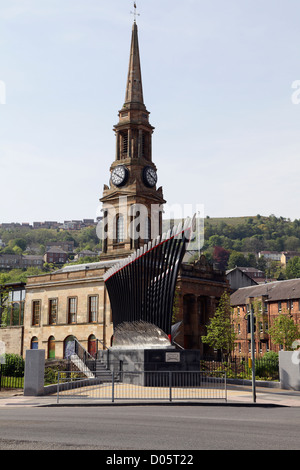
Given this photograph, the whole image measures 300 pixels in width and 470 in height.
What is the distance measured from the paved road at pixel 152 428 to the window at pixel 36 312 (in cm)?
4095

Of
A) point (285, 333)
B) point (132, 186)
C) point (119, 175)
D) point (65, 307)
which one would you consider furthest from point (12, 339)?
point (285, 333)

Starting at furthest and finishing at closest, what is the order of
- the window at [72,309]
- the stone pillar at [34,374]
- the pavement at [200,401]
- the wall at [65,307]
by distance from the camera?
the window at [72,309] < the wall at [65,307] < the stone pillar at [34,374] < the pavement at [200,401]

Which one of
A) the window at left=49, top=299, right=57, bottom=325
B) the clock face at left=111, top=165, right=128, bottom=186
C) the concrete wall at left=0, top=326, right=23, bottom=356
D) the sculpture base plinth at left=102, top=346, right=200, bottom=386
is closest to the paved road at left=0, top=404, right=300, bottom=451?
the sculpture base plinth at left=102, top=346, right=200, bottom=386

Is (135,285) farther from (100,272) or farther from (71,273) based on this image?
(71,273)

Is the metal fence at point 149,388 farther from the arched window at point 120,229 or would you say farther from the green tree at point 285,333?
the arched window at point 120,229

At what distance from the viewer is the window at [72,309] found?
5475 cm

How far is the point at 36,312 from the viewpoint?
58.8 metres

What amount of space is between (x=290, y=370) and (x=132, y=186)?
1464 inches

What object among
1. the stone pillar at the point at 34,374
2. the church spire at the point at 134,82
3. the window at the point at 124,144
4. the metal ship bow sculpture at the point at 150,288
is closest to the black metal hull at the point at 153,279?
the metal ship bow sculpture at the point at 150,288

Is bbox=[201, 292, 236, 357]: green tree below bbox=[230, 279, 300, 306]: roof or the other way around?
below

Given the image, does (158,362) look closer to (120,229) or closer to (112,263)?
(112,263)

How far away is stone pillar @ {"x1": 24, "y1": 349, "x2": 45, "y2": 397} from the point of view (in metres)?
23.2

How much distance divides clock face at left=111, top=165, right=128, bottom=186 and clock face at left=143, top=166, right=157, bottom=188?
7.43 ft

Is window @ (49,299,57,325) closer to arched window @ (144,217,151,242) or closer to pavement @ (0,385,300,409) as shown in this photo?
arched window @ (144,217,151,242)
